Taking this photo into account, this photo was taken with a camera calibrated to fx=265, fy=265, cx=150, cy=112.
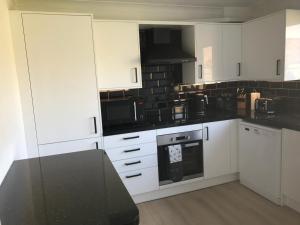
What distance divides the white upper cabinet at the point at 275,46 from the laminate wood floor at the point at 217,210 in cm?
142

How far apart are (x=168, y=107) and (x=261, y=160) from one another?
4.03 ft

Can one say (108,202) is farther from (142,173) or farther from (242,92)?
(242,92)

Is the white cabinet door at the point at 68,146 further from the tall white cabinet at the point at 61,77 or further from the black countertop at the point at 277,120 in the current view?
the black countertop at the point at 277,120

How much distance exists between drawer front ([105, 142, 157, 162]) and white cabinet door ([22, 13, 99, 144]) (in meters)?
0.35

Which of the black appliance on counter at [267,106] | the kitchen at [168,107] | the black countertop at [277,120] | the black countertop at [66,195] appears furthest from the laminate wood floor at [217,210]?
the black countertop at [66,195]

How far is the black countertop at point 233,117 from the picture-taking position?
273 cm

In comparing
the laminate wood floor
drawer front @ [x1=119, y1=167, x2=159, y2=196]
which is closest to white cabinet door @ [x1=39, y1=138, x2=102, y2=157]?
drawer front @ [x1=119, y1=167, x2=159, y2=196]

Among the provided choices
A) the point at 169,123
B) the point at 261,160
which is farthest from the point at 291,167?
the point at 169,123

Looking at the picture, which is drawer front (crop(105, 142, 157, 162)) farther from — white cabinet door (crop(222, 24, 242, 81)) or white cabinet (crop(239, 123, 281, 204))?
white cabinet door (crop(222, 24, 242, 81))

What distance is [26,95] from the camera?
8.10 ft

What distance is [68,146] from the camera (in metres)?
2.67

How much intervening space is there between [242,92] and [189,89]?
803mm

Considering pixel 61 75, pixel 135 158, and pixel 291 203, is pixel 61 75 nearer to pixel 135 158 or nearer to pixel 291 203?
pixel 135 158

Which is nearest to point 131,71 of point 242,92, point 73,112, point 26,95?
point 73,112
